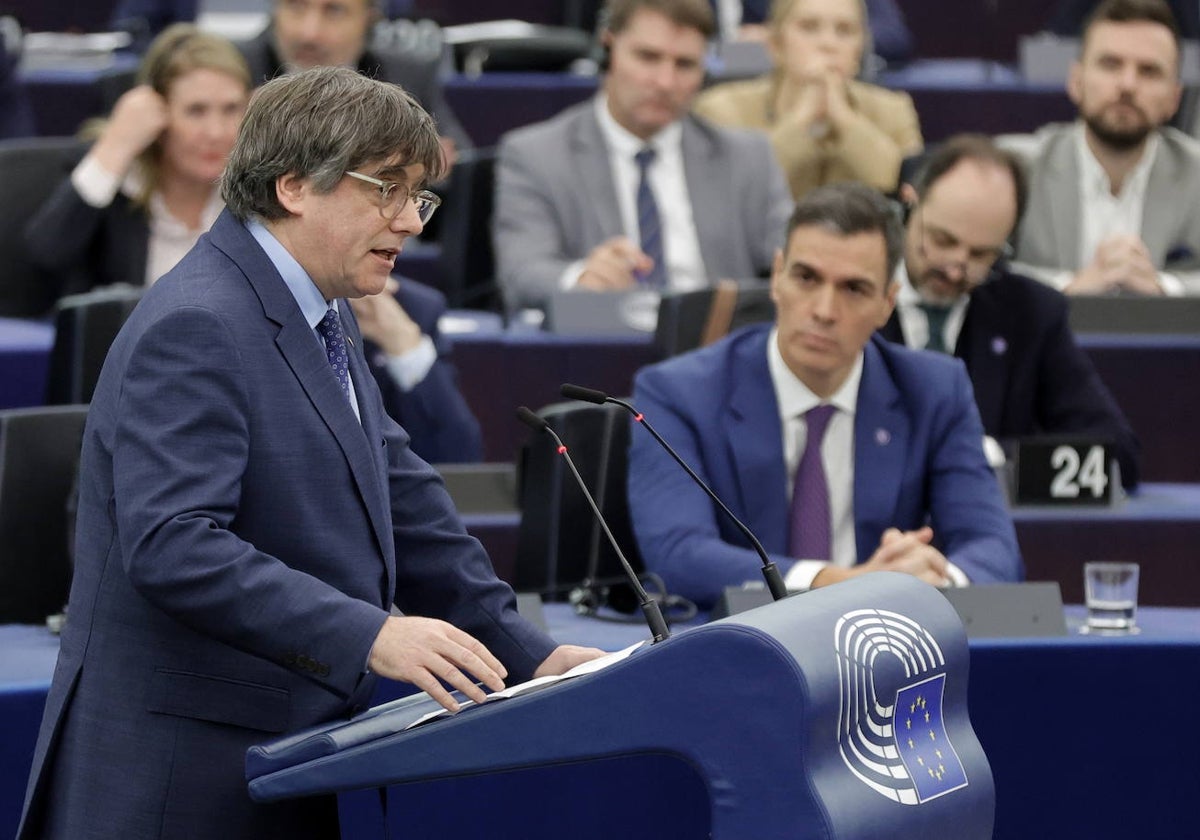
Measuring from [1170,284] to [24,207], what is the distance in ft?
9.17

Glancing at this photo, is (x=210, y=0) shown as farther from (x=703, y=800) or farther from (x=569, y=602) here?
(x=703, y=800)

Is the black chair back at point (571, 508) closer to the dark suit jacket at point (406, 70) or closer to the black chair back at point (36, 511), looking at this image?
the black chair back at point (36, 511)

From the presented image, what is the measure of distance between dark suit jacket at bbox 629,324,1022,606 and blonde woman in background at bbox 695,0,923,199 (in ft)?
7.68

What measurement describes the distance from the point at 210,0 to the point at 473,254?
1.51 metres

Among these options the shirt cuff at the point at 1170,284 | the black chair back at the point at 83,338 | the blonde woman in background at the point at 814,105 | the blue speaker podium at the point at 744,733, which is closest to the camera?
the blue speaker podium at the point at 744,733

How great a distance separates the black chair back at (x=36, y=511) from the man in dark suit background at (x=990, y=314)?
5.62 feet

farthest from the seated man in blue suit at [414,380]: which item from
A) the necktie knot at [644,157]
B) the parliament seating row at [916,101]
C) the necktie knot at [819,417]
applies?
the parliament seating row at [916,101]

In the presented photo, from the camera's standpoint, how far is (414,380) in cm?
424

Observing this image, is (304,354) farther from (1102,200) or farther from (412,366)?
(1102,200)

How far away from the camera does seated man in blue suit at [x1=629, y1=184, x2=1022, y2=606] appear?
342cm

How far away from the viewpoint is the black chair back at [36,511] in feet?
10.7

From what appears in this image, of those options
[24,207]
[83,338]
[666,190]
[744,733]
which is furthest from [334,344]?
[666,190]

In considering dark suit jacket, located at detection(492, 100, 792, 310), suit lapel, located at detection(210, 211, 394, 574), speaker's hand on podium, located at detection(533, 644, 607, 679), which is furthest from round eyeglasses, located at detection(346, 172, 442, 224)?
dark suit jacket, located at detection(492, 100, 792, 310)

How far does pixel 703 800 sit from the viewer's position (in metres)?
2.41
